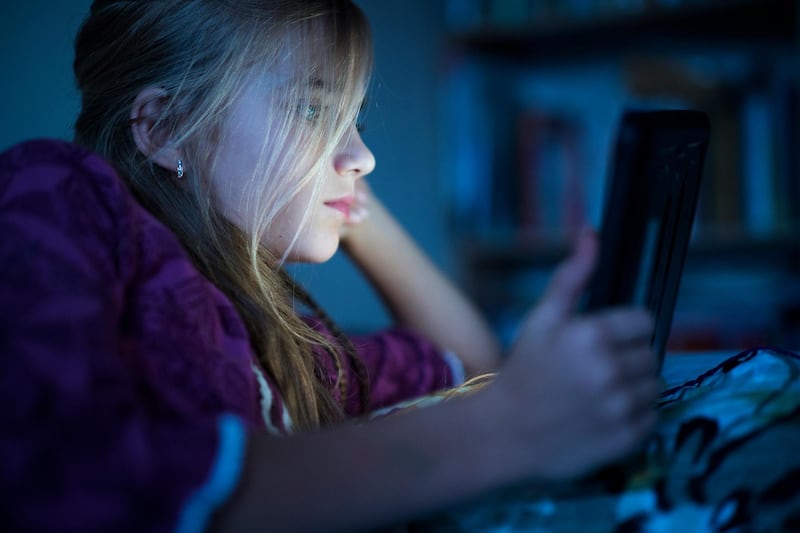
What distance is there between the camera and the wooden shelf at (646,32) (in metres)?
Result: 1.74

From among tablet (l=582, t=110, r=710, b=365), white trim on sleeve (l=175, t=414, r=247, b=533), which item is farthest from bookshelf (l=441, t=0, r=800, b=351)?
white trim on sleeve (l=175, t=414, r=247, b=533)

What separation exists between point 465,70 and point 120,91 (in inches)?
50.7

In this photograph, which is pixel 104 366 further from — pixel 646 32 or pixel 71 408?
pixel 646 32

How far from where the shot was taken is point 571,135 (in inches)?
74.7

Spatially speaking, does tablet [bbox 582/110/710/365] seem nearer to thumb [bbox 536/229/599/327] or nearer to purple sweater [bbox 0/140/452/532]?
thumb [bbox 536/229/599/327]

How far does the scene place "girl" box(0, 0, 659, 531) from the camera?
378mm

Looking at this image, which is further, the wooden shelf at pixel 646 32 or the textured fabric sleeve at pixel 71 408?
the wooden shelf at pixel 646 32

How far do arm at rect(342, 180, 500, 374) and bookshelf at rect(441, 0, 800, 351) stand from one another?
2.67 ft

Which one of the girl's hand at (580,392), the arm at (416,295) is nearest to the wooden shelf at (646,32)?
the arm at (416,295)

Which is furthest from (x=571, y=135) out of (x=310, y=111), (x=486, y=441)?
(x=486, y=441)

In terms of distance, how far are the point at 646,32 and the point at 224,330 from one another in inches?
64.5

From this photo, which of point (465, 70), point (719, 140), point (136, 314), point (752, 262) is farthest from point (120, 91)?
point (752, 262)

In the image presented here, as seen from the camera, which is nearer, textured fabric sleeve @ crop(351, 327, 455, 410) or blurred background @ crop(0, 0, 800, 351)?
textured fabric sleeve @ crop(351, 327, 455, 410)

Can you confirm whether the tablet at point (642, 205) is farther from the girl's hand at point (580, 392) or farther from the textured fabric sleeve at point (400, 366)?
the textured fabric sleeve at point (400, 366)
